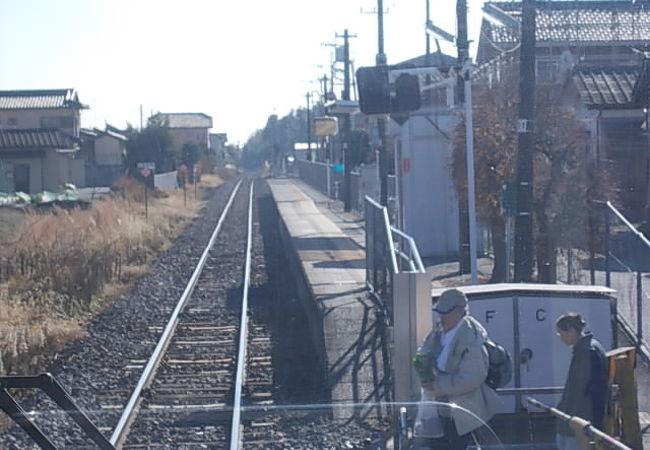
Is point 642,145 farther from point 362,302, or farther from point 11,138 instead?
point 11,138

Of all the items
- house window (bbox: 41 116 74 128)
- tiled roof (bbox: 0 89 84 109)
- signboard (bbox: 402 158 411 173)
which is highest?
tiled roof (bbox: 0 89 84 109)

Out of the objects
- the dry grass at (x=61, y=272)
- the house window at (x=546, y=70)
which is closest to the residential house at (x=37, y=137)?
the dry grass at (x=61, y=272)

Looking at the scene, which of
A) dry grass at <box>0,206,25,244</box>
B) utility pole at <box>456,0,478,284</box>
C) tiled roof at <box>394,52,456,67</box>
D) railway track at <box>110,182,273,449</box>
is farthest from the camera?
dry grass at <box>0,206,25,244</box>

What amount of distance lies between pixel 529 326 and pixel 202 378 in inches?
186

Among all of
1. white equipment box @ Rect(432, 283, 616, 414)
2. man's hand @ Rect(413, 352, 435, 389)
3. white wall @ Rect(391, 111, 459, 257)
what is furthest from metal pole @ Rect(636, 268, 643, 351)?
white wall @ Rect(391, 111, 459, 257)

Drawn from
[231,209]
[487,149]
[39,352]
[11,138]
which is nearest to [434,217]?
[487,149]

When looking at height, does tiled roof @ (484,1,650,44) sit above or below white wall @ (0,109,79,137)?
above

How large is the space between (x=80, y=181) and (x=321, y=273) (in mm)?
36683

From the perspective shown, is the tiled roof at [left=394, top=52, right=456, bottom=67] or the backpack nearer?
the backpack

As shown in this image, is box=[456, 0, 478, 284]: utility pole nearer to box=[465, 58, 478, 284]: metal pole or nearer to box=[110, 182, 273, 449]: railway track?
box=[465, 58, 478, 284]: metal pole

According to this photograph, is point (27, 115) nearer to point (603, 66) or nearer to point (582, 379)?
point (603, 66)

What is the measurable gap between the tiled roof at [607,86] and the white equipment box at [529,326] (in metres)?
17.6

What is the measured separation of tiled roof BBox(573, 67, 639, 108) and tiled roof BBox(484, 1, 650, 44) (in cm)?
277

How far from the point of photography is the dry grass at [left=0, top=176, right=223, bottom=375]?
1395 cm
